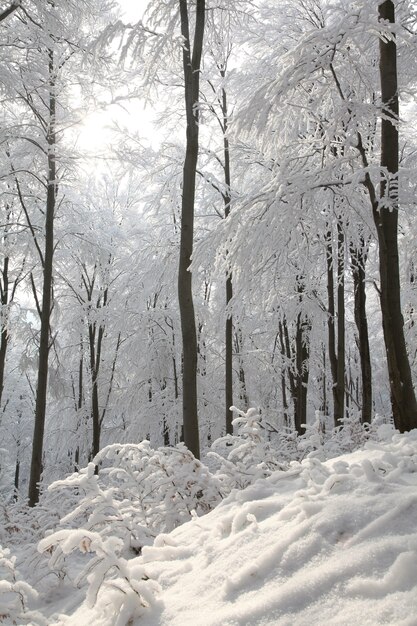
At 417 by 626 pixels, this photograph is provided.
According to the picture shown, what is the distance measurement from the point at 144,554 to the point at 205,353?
12.3m

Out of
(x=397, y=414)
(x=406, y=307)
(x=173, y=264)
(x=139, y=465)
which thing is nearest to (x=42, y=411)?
(x=173, y=264)

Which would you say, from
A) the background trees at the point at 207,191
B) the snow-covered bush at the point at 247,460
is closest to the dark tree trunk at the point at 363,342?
the background trees at the point at 207,191

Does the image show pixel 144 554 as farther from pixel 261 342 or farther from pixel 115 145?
pixel 261 342

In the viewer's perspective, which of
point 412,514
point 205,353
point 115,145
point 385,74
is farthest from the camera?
point 205,353

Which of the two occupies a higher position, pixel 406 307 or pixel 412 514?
pixel 406 307

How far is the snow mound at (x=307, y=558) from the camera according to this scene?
1.61 m

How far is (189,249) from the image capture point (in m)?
6.03

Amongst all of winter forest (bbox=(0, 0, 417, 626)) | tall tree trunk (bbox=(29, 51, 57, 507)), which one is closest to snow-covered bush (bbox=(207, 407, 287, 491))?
winter forest (bbox=(0, 0, 417, 626))

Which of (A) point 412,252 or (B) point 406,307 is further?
(B) point 406,307

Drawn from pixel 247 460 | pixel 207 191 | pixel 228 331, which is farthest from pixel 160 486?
pixel 207 191

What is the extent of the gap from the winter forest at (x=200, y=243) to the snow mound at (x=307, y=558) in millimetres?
25

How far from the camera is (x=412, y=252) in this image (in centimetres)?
675

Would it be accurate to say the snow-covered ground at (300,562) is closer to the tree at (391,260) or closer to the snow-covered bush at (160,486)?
the snow-covered bush at (160,486)

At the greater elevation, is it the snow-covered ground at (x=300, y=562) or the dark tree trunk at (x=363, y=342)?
the dark tree trunk at (x=363, y=342)
